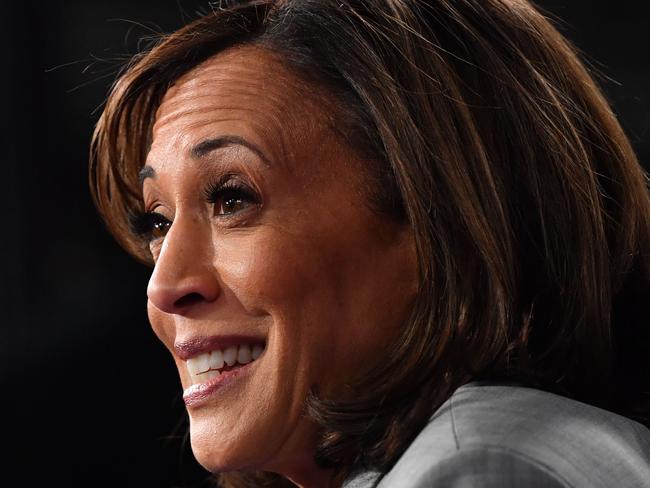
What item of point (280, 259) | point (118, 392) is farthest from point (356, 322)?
point (118, 392)

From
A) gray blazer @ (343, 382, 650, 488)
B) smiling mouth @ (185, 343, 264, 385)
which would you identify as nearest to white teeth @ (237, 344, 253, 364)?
smiling mouth @ (185, 343, 264, 385)

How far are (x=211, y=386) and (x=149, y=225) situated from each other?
Answer: 30cm

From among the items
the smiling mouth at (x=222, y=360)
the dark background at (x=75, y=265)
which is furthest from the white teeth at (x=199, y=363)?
the dark background at (x=75, y=265)

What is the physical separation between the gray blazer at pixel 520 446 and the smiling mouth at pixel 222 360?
0.83ft

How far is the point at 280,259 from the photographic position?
1247 millimetres

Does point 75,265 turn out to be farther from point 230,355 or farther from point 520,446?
point 520,446

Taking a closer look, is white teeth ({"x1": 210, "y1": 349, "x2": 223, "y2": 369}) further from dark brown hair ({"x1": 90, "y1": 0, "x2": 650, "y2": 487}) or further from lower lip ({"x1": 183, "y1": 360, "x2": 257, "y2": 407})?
dark brown hair ({"x1": 90, "y1": 0, "x2": 650, "y2": 487})

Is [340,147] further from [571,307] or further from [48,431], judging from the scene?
[48,431]

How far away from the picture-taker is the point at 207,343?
4.27 feet

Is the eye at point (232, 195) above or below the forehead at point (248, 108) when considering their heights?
below

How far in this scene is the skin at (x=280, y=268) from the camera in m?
1.25

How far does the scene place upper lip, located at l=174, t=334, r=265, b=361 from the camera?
127cm

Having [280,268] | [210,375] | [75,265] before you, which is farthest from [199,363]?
[75,265]

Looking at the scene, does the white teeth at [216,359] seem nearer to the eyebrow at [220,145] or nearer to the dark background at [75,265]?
the eyebrow at [220,145]
